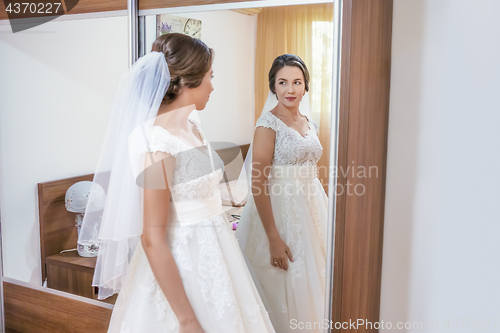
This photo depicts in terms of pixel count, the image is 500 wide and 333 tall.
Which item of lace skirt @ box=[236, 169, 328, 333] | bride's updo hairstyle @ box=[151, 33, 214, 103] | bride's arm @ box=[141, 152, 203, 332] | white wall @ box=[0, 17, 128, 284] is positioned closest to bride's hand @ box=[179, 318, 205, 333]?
bride's arm @ box=[141, 152, 203, 332]

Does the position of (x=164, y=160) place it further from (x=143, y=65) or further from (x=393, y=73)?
(x=393, y=73)

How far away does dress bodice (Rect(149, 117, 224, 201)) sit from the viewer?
126cm

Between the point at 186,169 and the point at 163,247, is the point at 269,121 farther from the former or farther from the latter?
the point at 163,247

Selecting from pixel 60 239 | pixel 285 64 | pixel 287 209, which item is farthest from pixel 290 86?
pixel 60 239

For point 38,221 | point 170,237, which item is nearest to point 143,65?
point 170,237

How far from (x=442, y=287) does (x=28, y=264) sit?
1857mm

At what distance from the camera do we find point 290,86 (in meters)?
1.37

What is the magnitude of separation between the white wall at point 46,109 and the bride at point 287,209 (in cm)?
71

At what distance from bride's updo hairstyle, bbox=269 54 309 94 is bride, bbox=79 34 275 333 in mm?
232

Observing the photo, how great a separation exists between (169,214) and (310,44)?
2.33 feet

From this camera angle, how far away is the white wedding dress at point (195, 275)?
129 cm

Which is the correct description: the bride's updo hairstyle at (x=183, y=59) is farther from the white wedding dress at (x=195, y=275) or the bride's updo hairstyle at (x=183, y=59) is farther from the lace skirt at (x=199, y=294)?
the lace skirt at (x=199, y=294)

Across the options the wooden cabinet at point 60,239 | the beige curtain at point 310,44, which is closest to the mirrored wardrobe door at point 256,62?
the beige curtain at point 310,44

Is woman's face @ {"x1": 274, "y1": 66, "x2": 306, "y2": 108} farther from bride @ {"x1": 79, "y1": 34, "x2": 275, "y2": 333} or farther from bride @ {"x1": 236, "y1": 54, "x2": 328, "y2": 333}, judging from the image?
bride @ {"x1": 79, "y1": 34, "x2": 275, "y2": 333}
